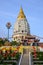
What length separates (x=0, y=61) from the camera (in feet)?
72.6

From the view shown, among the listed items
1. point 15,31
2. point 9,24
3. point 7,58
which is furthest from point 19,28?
point 7,58

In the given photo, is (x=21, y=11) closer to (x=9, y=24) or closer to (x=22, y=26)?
(x=22, y=26)

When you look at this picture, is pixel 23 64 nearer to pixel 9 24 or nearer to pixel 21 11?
pixel 9 24

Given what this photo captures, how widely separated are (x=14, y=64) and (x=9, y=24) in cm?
3787

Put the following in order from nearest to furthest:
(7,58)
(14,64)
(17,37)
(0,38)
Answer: (14,64) → (7,58) → (0,38) → (17,37)

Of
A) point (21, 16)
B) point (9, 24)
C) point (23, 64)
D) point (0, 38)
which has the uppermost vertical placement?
point (21, 16)

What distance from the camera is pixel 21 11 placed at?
286 feet

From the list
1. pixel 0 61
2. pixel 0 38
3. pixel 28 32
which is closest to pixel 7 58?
pixel 0 61

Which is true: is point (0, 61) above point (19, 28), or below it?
below

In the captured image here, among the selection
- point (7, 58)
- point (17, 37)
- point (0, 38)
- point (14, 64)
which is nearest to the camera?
point (14, 64)

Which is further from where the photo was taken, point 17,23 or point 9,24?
point 17,23

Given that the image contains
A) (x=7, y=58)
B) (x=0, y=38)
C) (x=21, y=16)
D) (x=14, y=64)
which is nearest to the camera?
(x=14, y=64)

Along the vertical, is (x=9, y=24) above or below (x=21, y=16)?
below

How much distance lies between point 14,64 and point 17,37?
6037 centimetres
